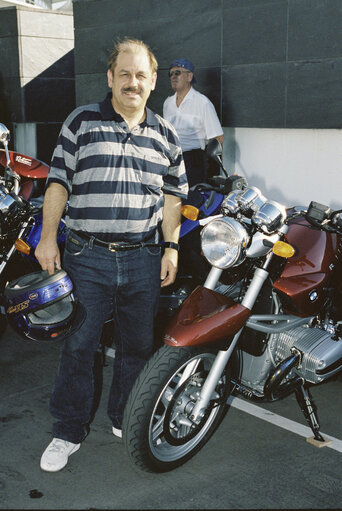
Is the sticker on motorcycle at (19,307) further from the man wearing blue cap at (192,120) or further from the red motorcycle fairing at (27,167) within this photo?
the man wearing blue cap at (192,120)

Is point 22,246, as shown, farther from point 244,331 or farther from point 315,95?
point 315,95

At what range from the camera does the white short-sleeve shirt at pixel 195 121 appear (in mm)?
7262

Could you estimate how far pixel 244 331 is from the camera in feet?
11.0

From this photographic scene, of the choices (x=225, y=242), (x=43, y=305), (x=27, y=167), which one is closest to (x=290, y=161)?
(x=27, y=167)

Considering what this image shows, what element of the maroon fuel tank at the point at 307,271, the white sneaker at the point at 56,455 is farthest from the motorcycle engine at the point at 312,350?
the white sneaker at the point at 56,455

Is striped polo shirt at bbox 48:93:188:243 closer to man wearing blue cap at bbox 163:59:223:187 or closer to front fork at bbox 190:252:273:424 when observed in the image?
front fork at bbox 190:252:273:424

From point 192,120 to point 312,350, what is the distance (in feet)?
15.0

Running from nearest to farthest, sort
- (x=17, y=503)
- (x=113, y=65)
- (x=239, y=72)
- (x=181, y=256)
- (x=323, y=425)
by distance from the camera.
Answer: (x=17, y=503)
(x=113, y=65)
(x=323, y=425)
(x=181, y=256)
(x=239, y=72)

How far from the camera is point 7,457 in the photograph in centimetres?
328

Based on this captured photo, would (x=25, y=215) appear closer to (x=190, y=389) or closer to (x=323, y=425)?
(x=190, y=389)

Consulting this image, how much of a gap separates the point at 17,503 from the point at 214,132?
5219mm

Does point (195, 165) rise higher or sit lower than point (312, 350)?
higher

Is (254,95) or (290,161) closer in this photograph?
(290,161)

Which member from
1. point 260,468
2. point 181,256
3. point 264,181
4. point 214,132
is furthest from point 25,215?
point 264,181
